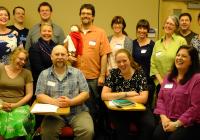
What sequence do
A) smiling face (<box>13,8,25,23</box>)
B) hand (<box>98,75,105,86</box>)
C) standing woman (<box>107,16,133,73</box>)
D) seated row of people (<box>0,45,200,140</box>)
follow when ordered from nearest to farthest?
seated row of people (<box>0,45,200,140</box>)
hand (<box>98,75,105,86</box>)
standing woman (<box>107,16,133,73</box>)
smiling face (<box>13,8,25,23</box>)

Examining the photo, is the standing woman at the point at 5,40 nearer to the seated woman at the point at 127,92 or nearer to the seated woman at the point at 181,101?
the seated woman at the point at 127,92

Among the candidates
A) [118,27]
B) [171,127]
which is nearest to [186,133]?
[171,127]

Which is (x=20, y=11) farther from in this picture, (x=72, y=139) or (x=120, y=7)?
(x=72, y=139)

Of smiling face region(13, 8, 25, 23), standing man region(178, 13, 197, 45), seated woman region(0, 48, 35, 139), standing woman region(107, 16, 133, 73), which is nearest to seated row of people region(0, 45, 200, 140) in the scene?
seated woman region(0, 48, 35, 139)

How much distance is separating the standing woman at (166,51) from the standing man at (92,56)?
62cm

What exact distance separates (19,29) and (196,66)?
100 inches

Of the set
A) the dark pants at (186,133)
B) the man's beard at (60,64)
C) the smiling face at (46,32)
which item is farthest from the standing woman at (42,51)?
the dark pants at (186,133)

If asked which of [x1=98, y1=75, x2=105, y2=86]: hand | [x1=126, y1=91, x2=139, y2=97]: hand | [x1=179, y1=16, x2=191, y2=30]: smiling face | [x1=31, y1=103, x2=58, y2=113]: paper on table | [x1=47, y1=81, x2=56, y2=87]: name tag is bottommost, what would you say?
[x1=31, y1=103, x2=58, y2=113]: paper on table

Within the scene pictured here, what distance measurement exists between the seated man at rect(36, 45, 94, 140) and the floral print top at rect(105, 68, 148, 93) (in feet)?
1.11

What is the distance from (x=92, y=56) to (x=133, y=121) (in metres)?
1.05

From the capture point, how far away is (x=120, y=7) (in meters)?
5.33

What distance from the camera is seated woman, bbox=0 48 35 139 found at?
11.1 feet

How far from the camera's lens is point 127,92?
3473 millimetres

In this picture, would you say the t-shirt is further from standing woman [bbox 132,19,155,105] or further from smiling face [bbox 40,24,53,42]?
standing woman [bbox 132,19,155,105]
